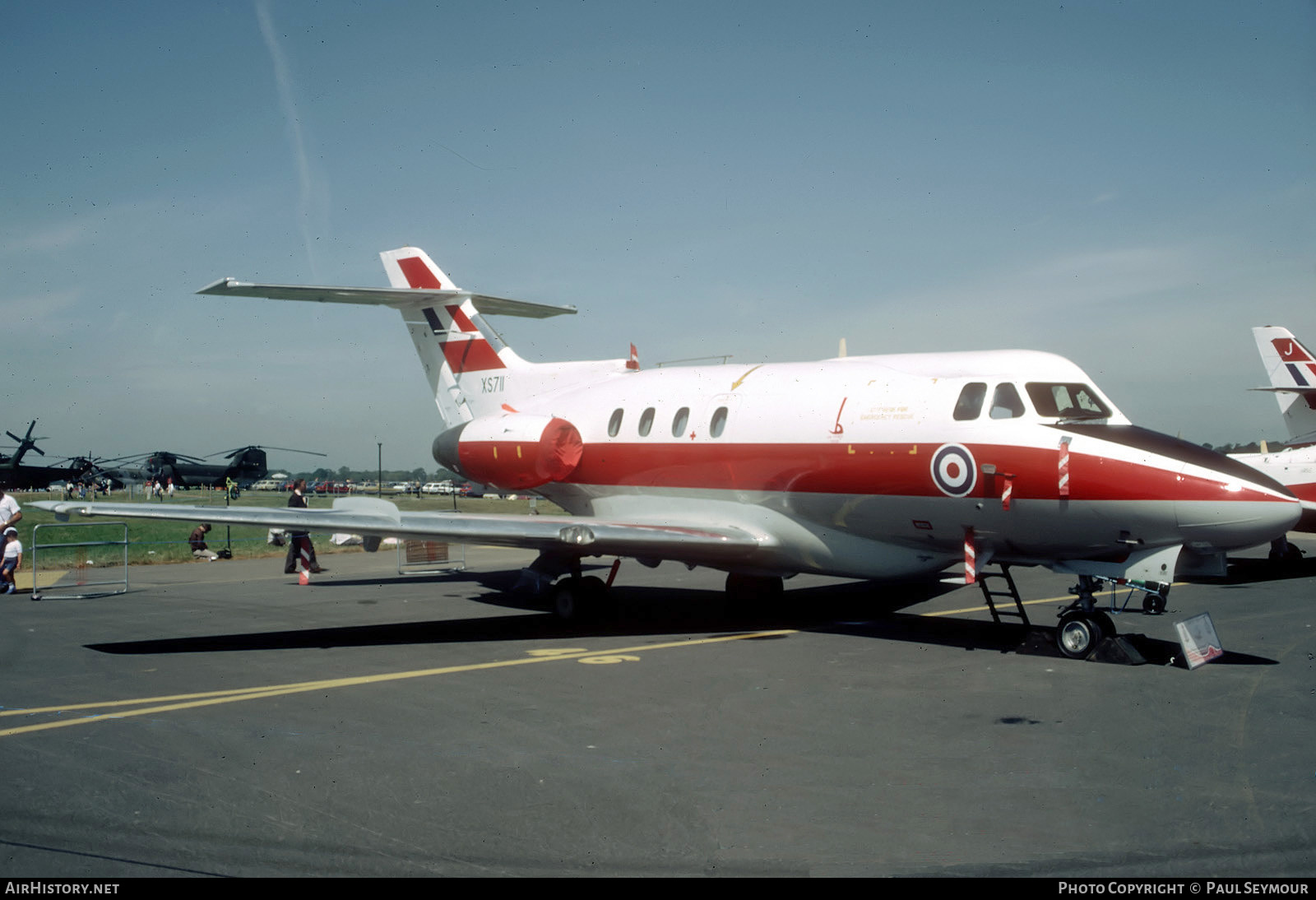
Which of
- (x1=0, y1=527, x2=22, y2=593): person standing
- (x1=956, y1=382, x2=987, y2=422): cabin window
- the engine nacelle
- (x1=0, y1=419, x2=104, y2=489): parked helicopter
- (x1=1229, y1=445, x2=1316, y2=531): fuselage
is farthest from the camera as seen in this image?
(x1=0, y1=419, x2=104, y2=489): parked helicopter

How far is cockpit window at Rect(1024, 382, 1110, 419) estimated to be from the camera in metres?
10.5

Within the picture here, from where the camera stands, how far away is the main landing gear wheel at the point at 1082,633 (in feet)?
33.8

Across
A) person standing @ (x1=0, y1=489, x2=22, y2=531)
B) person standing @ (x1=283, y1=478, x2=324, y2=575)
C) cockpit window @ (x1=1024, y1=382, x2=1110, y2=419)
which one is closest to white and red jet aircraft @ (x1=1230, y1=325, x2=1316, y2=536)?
cockpit window @ (x1=1024, y1=382, x2=1110, y2=419)

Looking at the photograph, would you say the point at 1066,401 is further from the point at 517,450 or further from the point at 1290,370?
the point at 1290,370

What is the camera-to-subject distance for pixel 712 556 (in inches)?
502

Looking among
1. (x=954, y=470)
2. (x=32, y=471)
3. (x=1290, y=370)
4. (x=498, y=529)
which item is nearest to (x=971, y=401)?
(x=954, y=470)

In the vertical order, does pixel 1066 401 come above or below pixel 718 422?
above

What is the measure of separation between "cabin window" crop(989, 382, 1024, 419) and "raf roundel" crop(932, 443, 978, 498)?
0.56 metres

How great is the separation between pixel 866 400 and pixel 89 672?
920cm

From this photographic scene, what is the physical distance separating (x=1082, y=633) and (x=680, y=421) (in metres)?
6.05

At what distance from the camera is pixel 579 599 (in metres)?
13.6

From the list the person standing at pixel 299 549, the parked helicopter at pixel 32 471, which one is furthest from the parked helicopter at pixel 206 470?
the person standing at pixel 299 549

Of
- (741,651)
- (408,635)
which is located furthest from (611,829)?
(408,635)

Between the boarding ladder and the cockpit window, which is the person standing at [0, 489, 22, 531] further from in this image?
the cockpit window
